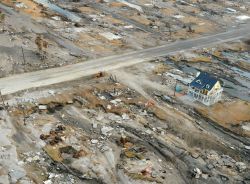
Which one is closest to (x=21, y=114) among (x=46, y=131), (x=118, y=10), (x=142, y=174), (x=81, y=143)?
(x=46, y=131)

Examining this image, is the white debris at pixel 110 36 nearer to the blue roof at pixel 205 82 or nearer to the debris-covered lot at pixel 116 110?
the debris-covered lot at pixel 116 110

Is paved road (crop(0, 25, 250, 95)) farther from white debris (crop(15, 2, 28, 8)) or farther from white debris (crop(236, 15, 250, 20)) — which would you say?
white debris (crop(15, 2, 28, 8))

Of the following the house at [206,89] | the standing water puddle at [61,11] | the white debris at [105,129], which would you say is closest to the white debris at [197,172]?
the white debris at [105,129]

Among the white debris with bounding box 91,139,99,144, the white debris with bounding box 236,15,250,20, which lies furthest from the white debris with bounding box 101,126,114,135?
the white debris with bounding box 236,15,250,20

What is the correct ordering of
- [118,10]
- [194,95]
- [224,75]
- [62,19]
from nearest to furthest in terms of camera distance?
[194,95] < [224,75] < [62,19] < [118,10]

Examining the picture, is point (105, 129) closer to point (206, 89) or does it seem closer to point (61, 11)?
point (206, 89)

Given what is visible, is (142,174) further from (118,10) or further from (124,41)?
(118,10)
